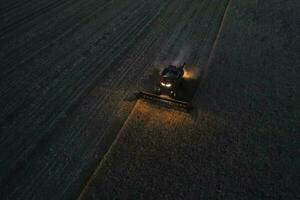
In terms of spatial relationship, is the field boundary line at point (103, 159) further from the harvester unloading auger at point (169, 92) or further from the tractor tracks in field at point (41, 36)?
the tractor tracks in field at point (41, 36)

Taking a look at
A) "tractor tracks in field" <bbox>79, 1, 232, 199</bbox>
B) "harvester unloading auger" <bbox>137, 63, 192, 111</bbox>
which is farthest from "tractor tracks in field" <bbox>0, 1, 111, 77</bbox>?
"harvester unloading auger" <bbox>137, 63, 192, 111</bbox>

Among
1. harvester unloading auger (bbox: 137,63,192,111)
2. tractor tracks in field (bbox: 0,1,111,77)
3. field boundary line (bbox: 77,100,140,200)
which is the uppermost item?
tractor tracks in field (bbox: 0,1,111,77)

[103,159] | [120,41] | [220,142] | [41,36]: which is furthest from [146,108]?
[41,36]

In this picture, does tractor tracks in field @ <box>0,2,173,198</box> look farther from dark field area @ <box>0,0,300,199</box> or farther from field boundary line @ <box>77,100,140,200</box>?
field boundary line @ <box>77,100,140,200</box>

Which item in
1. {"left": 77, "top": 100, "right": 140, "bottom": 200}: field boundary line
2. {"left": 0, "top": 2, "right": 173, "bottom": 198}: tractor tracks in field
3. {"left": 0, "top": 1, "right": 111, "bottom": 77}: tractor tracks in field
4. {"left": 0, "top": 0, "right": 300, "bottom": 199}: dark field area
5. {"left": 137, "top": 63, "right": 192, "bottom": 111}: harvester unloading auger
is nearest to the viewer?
{"left": 77, "top": 100, "right": 140, "bottom": 200}: field boundary line

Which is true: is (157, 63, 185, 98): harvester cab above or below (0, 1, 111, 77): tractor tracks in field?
below
